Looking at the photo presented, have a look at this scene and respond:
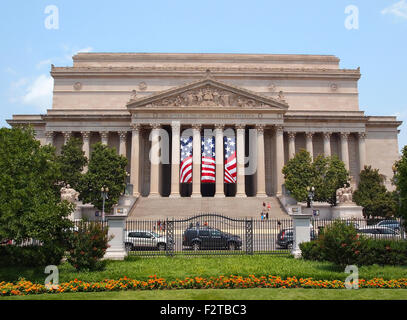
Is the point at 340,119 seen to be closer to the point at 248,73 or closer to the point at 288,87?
the point at 288,87

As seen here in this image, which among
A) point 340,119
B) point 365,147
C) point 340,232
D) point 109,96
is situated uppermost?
point 109,96

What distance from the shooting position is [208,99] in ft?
167

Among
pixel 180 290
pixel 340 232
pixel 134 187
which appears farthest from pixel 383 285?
pixel 134 187

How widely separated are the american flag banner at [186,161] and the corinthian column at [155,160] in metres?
3.70

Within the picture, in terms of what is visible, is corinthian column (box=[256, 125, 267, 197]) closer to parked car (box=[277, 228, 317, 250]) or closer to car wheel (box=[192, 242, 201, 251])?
parked car (box=[277, 228, 317, 250])

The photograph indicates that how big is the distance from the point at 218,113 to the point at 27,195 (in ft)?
118

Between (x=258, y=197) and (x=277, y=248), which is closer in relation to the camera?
(x=277, y=248)

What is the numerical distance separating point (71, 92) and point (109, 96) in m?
6.68

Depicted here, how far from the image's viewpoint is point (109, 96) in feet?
208

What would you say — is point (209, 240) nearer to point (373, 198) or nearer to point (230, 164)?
point (230, 164)

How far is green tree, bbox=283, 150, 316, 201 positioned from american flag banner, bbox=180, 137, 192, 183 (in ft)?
39.7

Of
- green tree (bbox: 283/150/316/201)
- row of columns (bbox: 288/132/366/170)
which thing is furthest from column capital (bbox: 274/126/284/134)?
green tree (bbox: 283/150/316/201)

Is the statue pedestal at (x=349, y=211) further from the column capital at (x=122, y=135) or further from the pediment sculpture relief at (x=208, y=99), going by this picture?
the column capital at (x=122, y=135)

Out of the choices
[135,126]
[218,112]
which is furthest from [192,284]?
[135,126]
